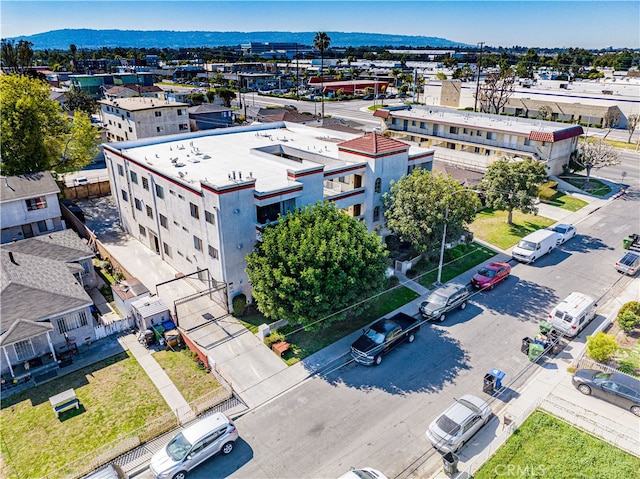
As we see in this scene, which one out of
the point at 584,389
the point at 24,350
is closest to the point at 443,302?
the point at 584,389

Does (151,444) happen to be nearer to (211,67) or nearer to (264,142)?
(264,142)

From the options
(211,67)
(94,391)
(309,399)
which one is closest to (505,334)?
(309,399)

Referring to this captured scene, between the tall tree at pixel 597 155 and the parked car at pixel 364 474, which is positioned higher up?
the tall tree at pixel 597 155

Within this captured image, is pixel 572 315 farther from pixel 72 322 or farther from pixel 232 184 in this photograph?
pixel 72 322

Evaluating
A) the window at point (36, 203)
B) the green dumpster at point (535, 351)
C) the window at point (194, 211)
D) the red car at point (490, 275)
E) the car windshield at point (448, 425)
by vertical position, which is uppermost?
the window at point (194, 211)

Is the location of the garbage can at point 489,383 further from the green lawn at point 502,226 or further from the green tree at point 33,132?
the green tree at point 33,132

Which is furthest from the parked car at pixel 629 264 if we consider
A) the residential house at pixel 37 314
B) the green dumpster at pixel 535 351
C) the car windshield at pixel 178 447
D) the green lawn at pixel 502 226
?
the residential house at pixel 37 314
